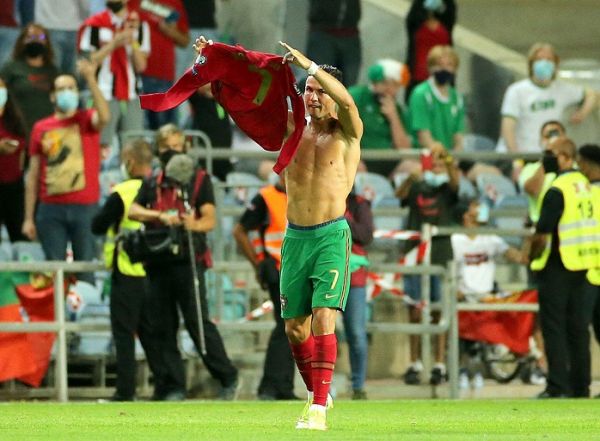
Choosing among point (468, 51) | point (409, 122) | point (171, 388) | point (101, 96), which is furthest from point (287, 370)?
point (468, 51)

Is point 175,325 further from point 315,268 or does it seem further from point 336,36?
point 336,36

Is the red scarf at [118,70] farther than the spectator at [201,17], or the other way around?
the spectator at [201,17]

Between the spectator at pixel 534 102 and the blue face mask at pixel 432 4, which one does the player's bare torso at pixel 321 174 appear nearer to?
the spectator at pixel 534 102

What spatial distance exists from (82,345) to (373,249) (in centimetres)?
368

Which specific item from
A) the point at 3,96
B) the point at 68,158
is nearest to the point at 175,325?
the point at 68,158

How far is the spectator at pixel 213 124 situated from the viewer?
18359 millimetres

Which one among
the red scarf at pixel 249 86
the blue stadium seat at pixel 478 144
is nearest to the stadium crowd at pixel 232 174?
the blue stadium seat at pixel 478 144

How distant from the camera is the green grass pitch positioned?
32.0ft

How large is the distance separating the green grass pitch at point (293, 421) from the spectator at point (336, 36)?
5522 mm

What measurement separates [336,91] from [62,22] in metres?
9.22

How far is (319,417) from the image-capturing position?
10.2 m

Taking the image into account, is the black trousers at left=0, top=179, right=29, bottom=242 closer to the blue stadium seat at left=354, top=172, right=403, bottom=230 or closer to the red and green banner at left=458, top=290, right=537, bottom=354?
the blue stadium seat at left=354, top=172, right=403, bottom=230

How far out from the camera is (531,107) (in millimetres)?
18797

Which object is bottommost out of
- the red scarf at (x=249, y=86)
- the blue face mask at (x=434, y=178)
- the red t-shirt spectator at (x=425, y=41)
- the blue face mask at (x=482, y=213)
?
the blue face mask at (x=482, y=213)
